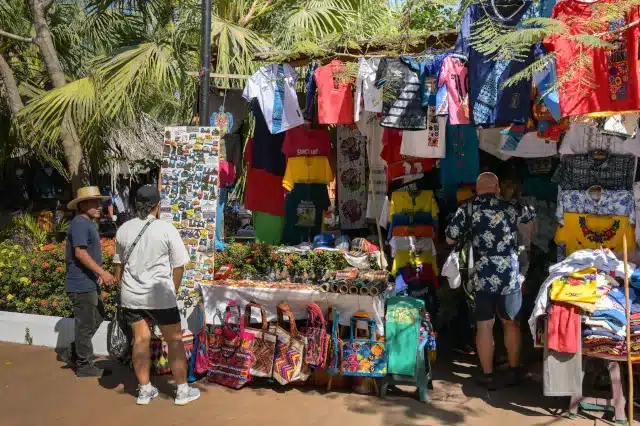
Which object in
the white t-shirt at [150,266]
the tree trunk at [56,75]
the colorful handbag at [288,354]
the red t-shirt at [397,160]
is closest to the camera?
the white t-shirt at [150,266]

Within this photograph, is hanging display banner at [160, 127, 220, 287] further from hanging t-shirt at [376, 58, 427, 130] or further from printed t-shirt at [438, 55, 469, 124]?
printed t-shirt at [438, 55, 469, 124]

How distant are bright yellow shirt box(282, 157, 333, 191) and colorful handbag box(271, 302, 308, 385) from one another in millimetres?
2201

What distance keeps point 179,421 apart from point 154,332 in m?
1.30

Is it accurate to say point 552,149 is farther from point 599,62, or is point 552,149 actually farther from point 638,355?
point 638,355

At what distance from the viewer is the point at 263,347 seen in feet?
17.0

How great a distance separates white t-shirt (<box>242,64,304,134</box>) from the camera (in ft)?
20.6

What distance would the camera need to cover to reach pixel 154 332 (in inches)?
221

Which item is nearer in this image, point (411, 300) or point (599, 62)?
point (599, 62)

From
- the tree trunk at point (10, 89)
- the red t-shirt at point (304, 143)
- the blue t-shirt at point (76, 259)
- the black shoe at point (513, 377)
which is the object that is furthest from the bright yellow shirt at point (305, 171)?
the tree trunk at point (10, 89)

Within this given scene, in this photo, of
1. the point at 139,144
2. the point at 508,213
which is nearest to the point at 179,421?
the point at 508,213

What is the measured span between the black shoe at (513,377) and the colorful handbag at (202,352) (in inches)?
103

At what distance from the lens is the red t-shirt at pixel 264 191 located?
24.3ft

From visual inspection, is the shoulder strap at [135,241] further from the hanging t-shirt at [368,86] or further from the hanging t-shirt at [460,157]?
the hanging t-shirt at [460,157]

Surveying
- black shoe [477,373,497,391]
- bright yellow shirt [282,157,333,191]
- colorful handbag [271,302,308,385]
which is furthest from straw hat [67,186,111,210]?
black shoe [477,373,497,391]
